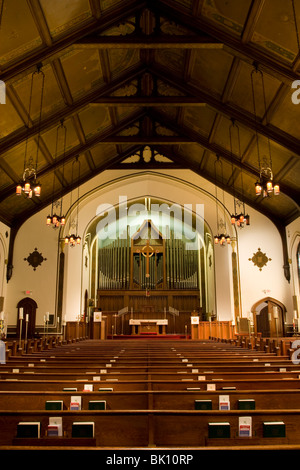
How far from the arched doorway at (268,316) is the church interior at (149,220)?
0.07 m

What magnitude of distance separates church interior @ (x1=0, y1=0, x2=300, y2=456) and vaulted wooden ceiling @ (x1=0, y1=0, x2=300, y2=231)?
6cm

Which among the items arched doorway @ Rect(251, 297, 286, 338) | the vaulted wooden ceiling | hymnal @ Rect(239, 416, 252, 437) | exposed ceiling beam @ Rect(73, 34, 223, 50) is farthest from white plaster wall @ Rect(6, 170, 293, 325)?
hymnal @ Rect(239, 416, 252, 437)

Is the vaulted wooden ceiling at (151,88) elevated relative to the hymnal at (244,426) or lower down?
elevated

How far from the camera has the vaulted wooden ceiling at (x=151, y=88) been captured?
896cm

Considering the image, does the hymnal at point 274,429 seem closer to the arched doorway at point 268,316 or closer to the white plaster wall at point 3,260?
the arched doorway at point 268,316

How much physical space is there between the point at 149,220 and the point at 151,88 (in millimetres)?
10542

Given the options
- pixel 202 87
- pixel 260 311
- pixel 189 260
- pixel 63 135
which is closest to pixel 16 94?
pixel 63 135

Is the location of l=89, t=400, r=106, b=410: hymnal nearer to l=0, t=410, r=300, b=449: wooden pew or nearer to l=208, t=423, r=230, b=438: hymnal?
l=0, t=410, r=300, b=449: wooden pew

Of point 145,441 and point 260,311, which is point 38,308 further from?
point 145,441

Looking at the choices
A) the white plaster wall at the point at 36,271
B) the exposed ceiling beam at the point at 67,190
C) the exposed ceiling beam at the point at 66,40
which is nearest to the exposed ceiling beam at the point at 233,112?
the exposed ceiling beam at the point at 66,40

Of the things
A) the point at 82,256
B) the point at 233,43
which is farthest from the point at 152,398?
the point at 82,256

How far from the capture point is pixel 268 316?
1645cm

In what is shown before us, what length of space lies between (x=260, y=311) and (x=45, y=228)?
10.1 m

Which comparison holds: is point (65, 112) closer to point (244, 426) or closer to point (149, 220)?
point (244, 426)
